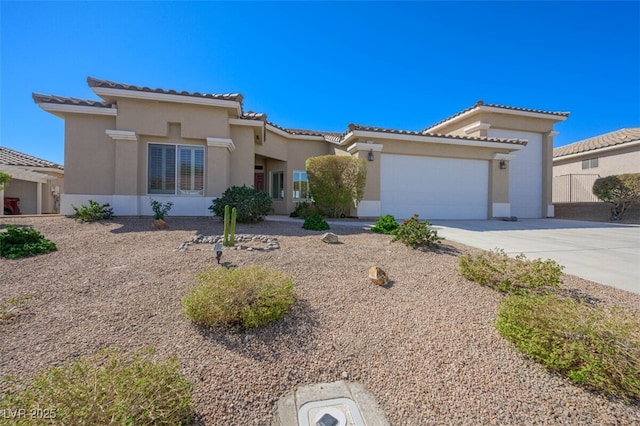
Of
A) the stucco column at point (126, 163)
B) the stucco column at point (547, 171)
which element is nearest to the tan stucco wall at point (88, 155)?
the stucco column at point (126, 163)

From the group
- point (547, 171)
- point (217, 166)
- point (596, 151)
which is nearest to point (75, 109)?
point (217, 166)

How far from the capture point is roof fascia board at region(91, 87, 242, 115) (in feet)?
28.5

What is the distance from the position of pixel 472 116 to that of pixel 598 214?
9332 mm

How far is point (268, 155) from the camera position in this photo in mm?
13062

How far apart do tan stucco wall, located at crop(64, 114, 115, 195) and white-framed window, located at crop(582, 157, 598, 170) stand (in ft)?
88.4

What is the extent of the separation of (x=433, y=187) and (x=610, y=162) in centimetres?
1390

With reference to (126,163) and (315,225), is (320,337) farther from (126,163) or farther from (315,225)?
(126,163)

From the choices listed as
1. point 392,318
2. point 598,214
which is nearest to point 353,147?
point 392,318

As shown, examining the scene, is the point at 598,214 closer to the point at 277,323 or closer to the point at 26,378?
the point at 277,323

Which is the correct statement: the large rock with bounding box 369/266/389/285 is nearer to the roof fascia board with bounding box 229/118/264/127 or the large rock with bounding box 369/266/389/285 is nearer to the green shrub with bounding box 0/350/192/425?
the green shrub with bounding box 0/350/192/425

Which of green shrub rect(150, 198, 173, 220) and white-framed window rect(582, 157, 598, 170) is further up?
white-framed window rect(582, 157, 598, 170)

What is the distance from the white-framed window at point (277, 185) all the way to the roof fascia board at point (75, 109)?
7.49 m

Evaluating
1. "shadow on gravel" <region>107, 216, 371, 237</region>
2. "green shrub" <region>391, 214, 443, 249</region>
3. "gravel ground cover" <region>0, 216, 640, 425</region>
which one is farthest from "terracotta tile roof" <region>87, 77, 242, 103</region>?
"green shrub" <region>391, 214, 443, 249</region>

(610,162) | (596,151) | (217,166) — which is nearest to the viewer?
(217,166)
